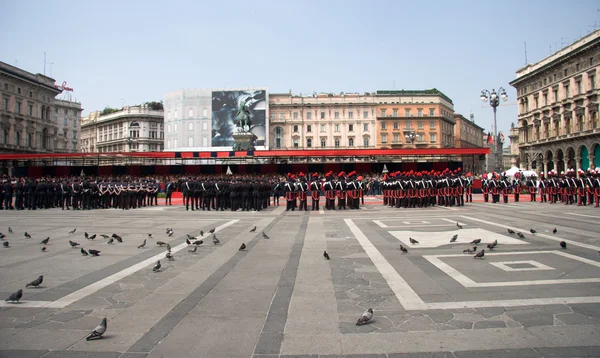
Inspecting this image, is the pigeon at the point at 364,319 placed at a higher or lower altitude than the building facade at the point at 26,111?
lower

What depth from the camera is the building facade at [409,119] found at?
86.2 m

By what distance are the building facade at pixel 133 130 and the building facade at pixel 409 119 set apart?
5375 centimetres

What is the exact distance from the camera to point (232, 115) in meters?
78.4

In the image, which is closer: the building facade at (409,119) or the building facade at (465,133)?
the building facade at (409,119)

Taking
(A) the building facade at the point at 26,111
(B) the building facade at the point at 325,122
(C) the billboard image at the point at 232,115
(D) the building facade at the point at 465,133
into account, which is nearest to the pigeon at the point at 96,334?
(C) the billboard image at the point at 232,115

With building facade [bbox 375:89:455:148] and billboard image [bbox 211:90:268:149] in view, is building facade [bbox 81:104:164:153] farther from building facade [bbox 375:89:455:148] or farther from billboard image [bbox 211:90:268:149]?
building facade [bbox 375:89:455:148]

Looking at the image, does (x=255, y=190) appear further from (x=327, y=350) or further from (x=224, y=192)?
(x=327, y=350)

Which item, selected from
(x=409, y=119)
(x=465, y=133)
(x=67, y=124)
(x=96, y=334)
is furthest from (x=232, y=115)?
(x=96, y=334)

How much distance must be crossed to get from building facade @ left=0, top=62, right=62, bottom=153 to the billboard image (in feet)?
104

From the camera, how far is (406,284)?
657 cm

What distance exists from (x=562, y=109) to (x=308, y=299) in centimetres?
6481

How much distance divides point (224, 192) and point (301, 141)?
65.1 meters

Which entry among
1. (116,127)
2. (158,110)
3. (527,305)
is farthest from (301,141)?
(527,305)

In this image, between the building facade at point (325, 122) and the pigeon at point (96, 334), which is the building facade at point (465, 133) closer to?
the building facade at point (325, 122)
